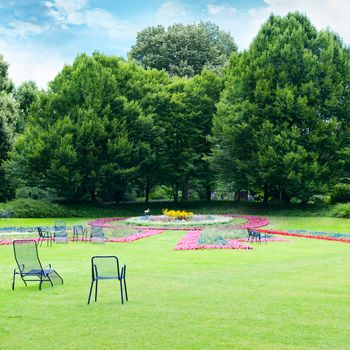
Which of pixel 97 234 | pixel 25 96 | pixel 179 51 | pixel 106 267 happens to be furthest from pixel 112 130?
pixel 106 267

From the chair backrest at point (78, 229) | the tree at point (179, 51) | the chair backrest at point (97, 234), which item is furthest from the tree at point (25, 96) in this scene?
the chair backrest at point (97, 234)

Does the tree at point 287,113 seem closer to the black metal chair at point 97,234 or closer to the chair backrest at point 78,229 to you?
the chair backrest at point 78,229

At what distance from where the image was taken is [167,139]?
54.5 meters

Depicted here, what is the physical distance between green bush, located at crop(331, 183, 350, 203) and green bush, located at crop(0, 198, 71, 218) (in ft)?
85.2

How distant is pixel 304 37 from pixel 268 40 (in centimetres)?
354

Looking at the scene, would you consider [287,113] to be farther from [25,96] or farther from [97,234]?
[25,96]

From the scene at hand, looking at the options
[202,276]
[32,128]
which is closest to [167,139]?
[32,128]

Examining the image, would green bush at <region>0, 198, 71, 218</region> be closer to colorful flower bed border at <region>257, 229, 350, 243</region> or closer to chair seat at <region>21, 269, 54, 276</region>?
colorful flower bed border at <region>257, 229, 350, 243</region>

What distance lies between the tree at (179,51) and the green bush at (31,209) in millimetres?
33072

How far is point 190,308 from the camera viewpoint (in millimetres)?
9703

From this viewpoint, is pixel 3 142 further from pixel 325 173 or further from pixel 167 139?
pixel 325 173

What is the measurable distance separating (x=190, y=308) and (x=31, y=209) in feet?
117

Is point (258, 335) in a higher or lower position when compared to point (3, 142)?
lower

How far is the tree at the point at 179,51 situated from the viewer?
234ft
